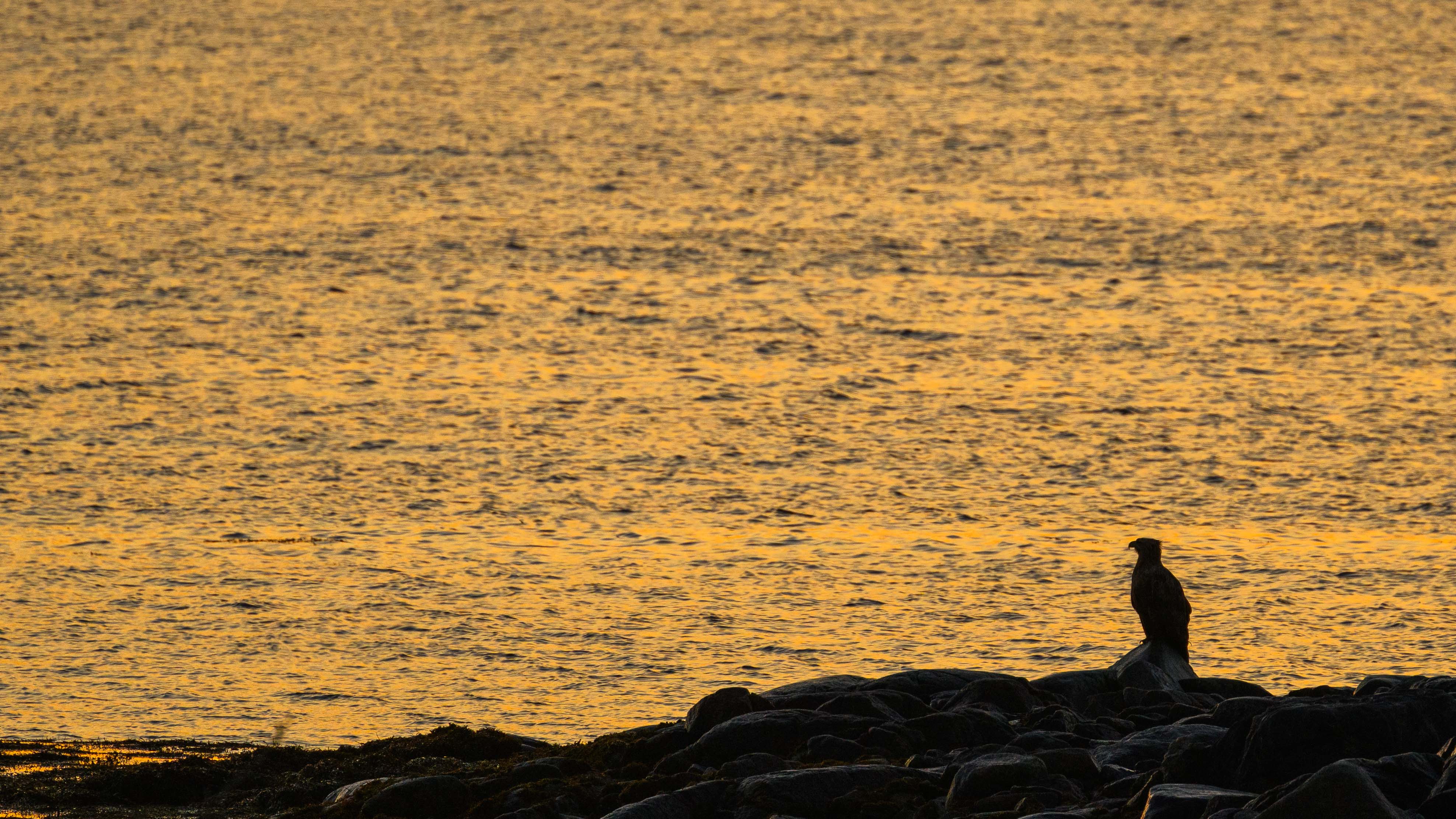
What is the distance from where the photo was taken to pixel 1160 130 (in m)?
13.7

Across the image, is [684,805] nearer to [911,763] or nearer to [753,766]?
[753,766]

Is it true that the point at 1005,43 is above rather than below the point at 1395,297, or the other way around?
above

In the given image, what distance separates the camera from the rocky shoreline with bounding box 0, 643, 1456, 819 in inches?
217

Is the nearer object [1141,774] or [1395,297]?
[1141,774]

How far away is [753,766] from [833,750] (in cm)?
31

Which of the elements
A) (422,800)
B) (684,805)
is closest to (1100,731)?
(684,805)

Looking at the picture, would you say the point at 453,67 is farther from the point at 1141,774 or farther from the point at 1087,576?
the point at 1141,774

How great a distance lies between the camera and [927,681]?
726cm

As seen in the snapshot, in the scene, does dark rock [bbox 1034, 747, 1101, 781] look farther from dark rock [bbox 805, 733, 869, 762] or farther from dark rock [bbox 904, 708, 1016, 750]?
dark rock [bbox 805, 733, 869, 762]

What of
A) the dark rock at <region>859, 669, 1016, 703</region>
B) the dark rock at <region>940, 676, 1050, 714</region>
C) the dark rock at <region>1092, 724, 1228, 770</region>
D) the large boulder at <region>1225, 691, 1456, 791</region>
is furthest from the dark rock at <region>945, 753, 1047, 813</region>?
the dark rock at <region>859, 669, 1016, 703</region>

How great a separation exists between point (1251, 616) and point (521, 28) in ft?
30.4

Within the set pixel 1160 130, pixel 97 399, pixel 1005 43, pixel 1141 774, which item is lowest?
pixel 1141 774

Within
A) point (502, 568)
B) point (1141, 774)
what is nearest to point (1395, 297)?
point (502, 568)

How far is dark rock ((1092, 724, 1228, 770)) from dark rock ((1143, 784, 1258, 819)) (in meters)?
0.67
